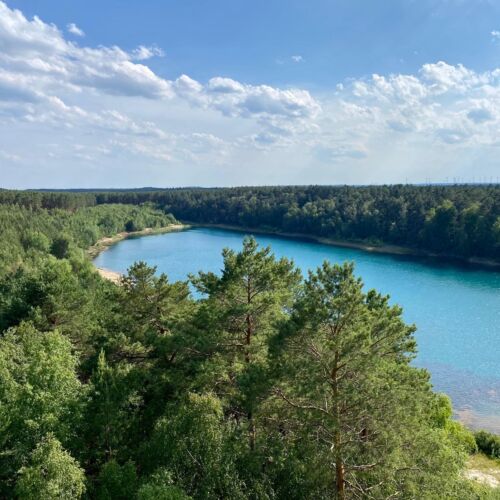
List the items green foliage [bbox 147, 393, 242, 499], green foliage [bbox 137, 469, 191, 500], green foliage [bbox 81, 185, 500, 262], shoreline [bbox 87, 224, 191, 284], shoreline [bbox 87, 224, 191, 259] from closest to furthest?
1. green foliage [bbox 137, 469, 191, 500]
2. green foliage [bbox 147, 393, 242, 499]
3. green foliage [bbox 81, 185, 500, 262]
4. shoreline [bbox 87, 224, 191, 284]
5. shoreline [bbox 87, 224, 191, 259]

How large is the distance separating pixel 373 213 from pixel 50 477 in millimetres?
80515

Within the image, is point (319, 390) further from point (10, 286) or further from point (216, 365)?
point (10, 286)

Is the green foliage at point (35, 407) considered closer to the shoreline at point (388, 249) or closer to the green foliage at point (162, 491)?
the green foliage at point (162, 491)

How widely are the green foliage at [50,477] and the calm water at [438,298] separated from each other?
66.6 feet

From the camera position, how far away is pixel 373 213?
85438mm

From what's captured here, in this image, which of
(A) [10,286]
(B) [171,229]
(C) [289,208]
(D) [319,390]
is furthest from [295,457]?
(B) [171,229]

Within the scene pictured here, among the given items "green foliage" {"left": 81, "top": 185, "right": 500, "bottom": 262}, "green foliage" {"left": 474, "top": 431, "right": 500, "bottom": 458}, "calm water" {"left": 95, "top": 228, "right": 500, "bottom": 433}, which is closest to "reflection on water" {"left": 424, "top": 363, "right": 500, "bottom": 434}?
"calm water" {"left": 95, "top": 228, "right": 500, "bottom": 433}

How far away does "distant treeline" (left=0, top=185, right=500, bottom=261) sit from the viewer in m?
68.2

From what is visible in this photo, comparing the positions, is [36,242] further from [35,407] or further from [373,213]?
[373,213]

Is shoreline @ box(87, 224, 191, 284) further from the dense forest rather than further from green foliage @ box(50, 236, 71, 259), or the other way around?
the dense forest

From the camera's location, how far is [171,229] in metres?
122

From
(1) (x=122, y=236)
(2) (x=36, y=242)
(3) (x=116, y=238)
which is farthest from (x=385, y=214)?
(1) (x=122, y=236)

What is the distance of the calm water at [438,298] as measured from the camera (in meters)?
28.1

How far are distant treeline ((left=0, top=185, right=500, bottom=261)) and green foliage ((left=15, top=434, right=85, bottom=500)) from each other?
2503 inches
